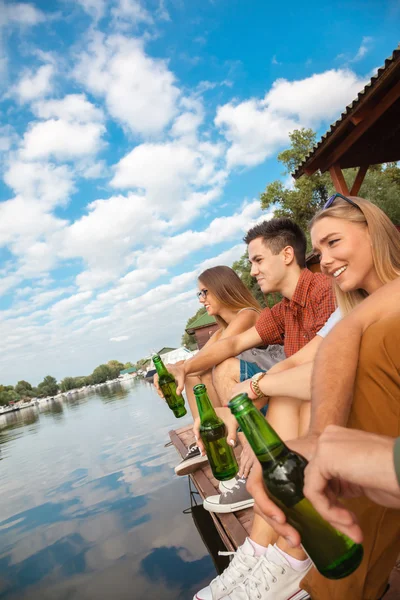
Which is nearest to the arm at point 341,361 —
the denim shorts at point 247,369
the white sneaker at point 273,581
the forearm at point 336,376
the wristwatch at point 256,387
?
the forearm at point 336,376

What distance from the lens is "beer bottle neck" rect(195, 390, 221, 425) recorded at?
7.64 ft

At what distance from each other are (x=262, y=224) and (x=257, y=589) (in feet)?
7.95

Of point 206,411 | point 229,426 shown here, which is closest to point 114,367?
point 206,411

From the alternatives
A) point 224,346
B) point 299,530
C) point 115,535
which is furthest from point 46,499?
point 299,530

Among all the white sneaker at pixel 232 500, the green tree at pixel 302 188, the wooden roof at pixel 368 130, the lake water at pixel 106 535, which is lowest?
the lake water at pixel 106 535

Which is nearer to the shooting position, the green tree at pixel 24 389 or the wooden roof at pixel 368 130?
the wooden roof at pixel 368 130

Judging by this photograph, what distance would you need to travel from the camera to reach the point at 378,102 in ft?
17.6

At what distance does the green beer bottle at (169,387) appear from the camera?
3.43 meters

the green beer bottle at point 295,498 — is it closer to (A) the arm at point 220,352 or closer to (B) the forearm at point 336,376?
(B) the forearm at point 336,376

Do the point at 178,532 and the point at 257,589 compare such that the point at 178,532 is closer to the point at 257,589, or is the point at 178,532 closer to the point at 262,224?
the point at 257,589

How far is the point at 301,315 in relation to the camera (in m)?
2.79

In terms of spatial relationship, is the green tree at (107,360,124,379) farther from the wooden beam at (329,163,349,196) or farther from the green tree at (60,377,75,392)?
the wooden beam at (329,163,349,196)

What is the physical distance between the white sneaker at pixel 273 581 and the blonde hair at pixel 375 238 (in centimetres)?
115

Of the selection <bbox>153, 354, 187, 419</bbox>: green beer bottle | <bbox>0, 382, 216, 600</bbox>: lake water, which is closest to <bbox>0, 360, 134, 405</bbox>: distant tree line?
<bbox>0, 382, 216, 600</bbox>: lake water
